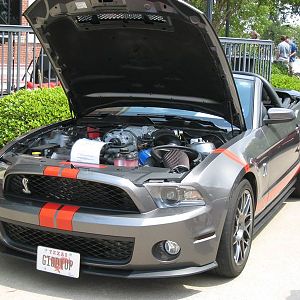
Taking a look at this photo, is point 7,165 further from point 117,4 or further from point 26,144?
point 117,4

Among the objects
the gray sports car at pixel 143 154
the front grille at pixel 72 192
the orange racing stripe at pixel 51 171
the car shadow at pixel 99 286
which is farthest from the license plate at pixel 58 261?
the orange racing stripe at pixel 51 171

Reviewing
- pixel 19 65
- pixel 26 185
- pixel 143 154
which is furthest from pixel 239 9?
pixel 26 185

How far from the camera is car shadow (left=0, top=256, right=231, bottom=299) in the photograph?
3971 millimetres

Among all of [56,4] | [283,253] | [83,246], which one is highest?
[56,4]

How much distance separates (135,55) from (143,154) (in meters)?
1.07

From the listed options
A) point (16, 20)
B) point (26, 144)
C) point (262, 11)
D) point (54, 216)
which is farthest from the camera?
point (262, 11)

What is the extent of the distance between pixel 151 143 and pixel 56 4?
4.61 feet

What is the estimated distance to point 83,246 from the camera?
390 centimetres

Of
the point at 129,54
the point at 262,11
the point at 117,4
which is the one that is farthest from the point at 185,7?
the point at 262,11

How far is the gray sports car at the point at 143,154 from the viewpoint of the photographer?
12.4ft

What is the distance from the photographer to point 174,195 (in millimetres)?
Result: 3801

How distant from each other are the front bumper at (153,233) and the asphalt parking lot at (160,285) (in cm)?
27

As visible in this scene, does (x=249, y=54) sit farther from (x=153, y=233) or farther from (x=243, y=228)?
(x=153, y=233)

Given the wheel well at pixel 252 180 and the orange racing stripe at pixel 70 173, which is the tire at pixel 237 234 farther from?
the orange racing stripe at pixel 70 173
